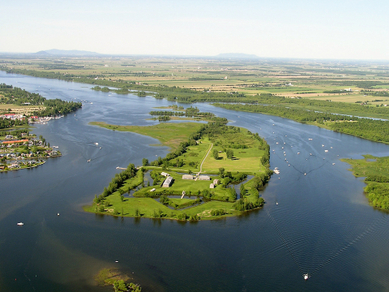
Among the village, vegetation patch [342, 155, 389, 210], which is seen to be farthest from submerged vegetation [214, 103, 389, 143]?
the village

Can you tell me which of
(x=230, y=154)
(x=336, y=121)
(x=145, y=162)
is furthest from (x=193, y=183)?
(x=336, y=121)

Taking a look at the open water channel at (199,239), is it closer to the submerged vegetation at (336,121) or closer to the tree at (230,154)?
the tree at (230,154)

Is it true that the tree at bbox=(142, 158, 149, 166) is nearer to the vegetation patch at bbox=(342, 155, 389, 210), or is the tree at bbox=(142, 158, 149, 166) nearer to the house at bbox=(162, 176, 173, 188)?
the house at bbox=(162, 176, 173, 188)

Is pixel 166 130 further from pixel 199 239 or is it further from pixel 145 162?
pixel 199 239

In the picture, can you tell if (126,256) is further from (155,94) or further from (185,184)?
(155,94)

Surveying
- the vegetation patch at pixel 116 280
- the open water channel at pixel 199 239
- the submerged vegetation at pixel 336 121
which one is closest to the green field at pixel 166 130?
the open water channel at pixel 199 239

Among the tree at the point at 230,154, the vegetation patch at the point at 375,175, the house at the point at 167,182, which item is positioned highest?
the tree at the point at 230,154
